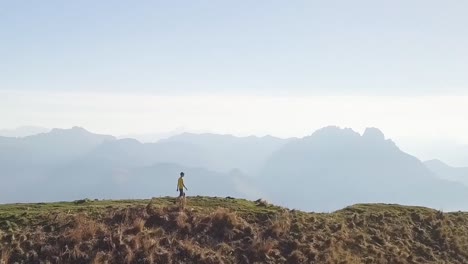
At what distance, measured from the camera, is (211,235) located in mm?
28844

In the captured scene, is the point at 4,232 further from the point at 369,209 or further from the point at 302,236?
the point at 369,209

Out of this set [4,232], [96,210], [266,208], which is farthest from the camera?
[266,208]

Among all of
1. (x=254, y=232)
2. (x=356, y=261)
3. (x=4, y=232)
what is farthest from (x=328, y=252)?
(x=4, y=232)

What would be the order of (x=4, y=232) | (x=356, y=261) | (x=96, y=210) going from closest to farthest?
(x=4, y=232), (x=356, y=261), (x=96, y=210)

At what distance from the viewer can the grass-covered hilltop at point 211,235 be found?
25.8 m

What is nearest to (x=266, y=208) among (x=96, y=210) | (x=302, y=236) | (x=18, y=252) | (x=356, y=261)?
(x=302, y=236)

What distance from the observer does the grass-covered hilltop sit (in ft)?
84.6

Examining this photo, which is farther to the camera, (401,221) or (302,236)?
(401,221)

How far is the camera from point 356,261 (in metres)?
28.6

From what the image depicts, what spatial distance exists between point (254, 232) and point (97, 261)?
32.0 feet

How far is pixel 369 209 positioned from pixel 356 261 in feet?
37.3

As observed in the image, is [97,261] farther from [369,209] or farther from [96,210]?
[369,209]

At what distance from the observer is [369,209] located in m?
39.2

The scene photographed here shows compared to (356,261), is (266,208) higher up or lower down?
higher up
